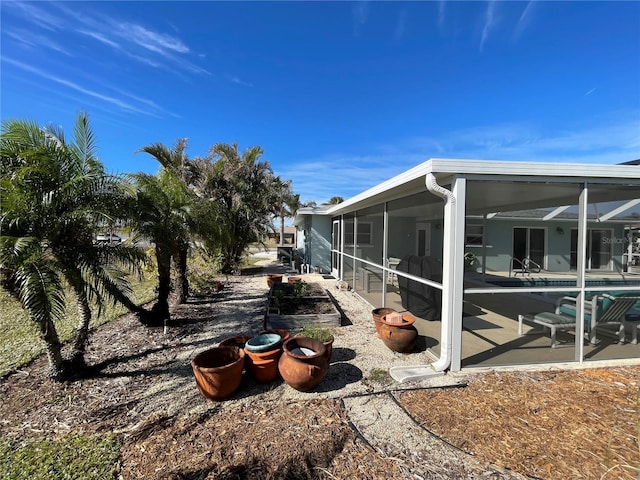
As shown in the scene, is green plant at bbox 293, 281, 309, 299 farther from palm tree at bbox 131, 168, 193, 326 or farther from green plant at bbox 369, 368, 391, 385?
green plant at bbox 369, 368, 391, 385

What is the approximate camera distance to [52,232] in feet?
11.1

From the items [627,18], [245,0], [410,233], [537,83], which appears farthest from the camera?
[410,233]

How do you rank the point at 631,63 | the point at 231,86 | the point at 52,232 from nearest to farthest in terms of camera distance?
the point at 52,232 < the point at 631,63 < the point at 231,86

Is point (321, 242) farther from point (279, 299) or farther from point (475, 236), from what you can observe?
point (475, 236)

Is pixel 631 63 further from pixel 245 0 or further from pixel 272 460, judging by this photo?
pixel 272 460

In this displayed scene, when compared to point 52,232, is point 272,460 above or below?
below

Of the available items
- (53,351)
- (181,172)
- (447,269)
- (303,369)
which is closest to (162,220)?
(53,351)

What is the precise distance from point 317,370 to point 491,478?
71.9 inches

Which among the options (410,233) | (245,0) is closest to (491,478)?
(245,0)

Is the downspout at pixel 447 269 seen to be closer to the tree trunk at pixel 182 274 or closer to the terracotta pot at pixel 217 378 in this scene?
the terracotta pot at pixel 217 378

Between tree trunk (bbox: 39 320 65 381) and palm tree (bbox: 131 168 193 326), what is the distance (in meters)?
1.86

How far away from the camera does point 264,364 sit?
12.0 feet

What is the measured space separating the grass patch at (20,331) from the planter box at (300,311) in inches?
104

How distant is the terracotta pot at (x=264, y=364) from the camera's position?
3.66 m
